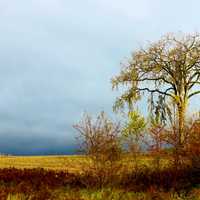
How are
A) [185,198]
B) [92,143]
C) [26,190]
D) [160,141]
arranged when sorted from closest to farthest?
1. [26,190]
2. [185,198]
3. [92,143]
4. [160,141]

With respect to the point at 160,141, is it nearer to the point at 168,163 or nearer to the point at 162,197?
the point at 168,163

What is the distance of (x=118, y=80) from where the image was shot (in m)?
46.0

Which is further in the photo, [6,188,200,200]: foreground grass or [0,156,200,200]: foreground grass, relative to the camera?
[6,188,200,200]: foreground grass

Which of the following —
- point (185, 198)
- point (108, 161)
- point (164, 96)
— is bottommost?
point (185, 198)

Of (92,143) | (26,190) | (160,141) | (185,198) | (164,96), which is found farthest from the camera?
(164,96)

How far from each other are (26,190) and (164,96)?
3262 cm

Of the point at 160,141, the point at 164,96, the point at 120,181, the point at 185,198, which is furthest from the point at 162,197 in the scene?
the point at 164,96

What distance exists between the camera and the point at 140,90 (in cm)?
4516

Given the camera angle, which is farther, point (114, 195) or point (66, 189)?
point (66, 189)

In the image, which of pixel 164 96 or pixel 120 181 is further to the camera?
pixel 164 96

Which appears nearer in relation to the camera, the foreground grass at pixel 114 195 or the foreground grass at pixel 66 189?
the foreground grass at pixel 66 189

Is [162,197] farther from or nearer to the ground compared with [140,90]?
nearer to the ground

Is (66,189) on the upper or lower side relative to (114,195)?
upper

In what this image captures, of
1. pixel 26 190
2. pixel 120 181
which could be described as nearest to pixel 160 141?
pixel 120 181
